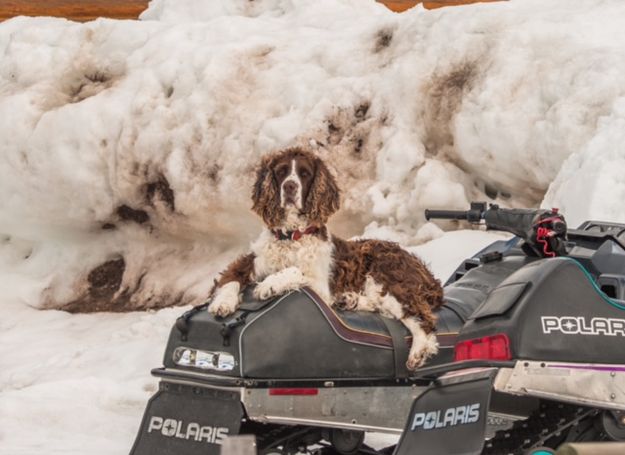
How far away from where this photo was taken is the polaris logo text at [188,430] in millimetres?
5082

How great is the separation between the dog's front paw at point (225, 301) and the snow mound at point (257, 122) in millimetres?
3765

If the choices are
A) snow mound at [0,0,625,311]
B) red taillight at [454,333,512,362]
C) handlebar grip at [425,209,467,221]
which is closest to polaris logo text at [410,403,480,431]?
red taillight at [454,333,512,362]

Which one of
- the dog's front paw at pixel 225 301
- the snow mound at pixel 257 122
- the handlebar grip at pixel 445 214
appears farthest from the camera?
the snow mound at pixel 257 122

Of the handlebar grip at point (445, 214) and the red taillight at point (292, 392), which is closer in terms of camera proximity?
the red taillight at point (292, 392)

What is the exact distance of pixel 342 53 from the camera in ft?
39.9

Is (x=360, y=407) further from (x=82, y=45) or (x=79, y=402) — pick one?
(x=82, y=45)

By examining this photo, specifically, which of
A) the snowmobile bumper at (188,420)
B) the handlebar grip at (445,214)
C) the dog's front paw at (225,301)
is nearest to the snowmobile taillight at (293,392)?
the snowmobile bumper at (188,420)

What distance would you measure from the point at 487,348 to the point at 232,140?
25.9 feet

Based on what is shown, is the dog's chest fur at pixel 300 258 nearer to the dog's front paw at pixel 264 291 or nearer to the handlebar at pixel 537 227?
the dog's front paw at pixel 264 291

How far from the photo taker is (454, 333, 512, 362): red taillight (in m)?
4.06

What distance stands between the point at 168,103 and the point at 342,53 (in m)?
1.89

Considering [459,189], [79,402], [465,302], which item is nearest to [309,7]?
[459,189]

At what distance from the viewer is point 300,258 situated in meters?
5.85

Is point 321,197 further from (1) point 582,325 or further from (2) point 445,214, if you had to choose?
(1) point 582,325
